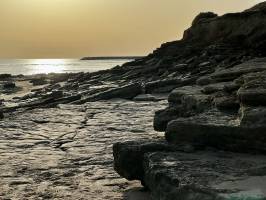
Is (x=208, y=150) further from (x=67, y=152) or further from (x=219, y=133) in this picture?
(x=67, y=152)

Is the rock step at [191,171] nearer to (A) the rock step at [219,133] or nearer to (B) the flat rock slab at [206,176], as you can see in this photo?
(B) the flat rock slab at [206,176]

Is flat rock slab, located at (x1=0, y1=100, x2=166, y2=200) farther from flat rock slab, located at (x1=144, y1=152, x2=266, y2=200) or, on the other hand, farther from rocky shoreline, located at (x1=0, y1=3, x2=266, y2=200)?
flat rock slab, located at (x1=144, y1=152, x2=266, y2=200)

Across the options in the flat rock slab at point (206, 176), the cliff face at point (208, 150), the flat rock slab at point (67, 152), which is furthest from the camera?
the flat rock slab at point (67, 152)

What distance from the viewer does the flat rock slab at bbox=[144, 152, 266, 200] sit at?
446cm

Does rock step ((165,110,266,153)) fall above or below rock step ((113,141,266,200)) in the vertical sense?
above

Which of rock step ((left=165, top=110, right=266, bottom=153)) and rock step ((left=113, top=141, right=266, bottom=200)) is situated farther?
rock step ((left=165, top=110, right=266, bottom=153))

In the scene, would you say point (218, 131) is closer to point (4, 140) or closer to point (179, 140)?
point (179, 140)

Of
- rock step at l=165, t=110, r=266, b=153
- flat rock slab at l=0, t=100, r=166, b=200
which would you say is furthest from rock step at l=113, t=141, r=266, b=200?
flat rock slab at l=0, t=100, r=166, b=200

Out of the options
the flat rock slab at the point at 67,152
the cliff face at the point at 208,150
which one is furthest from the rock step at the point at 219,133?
the flat rock slab at the point at 67,152

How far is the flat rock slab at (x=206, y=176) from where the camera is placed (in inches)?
175

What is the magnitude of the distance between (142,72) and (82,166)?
2147 centimetres

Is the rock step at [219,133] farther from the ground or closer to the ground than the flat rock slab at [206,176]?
farther from the ground

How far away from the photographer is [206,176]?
16.3 feet

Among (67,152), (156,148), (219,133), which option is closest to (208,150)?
(219,133)
